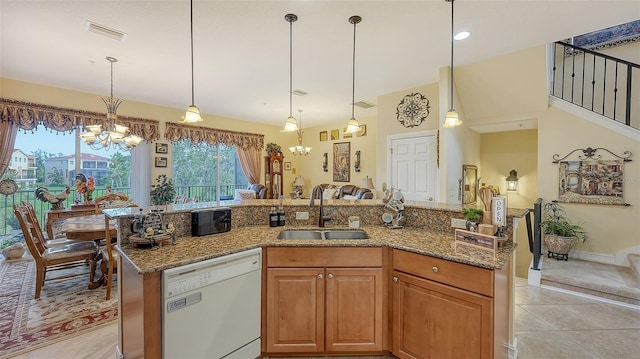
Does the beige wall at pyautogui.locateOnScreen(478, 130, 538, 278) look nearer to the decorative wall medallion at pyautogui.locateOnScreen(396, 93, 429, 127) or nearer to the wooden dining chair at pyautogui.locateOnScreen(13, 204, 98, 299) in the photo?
the decorative wall medallion at pyautogui.locateOnScreen(396, 93, 429, 127)

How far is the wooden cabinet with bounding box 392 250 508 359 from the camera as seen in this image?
1.53 metres

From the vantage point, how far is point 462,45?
3154 millimetres

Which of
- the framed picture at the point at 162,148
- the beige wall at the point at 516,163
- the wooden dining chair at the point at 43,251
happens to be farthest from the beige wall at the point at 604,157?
the framed picture at the point at 162,148

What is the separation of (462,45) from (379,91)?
1814mm

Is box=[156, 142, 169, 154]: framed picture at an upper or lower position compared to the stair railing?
lower

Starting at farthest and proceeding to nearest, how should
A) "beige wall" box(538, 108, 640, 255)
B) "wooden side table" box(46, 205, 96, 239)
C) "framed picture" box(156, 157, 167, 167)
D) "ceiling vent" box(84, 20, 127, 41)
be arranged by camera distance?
"framed picture" box(156, 157, 167, 167) → "wooden side table" box(46, 205, 96, 239) → "beige wall" box(538, 108, 640, 255) → "ceiling vent" box(84, 20, 127, 41)

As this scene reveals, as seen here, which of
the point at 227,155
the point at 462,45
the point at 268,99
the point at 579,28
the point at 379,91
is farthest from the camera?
the point at 227,155

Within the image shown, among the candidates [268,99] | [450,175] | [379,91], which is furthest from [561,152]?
[268,99]

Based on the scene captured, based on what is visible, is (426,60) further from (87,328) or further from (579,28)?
(87,328)

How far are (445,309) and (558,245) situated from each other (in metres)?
3.44

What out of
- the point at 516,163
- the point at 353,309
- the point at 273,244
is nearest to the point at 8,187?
the point at 273,244

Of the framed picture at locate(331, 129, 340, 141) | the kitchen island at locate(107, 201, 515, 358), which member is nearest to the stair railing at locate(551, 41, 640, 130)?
the kitchen island at locate(107, 201, 515, 358)

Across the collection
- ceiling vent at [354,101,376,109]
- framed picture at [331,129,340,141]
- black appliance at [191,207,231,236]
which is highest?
ceiling vent at [354,101,376,109]

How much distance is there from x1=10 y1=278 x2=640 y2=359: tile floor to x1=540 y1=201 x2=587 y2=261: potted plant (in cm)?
106
